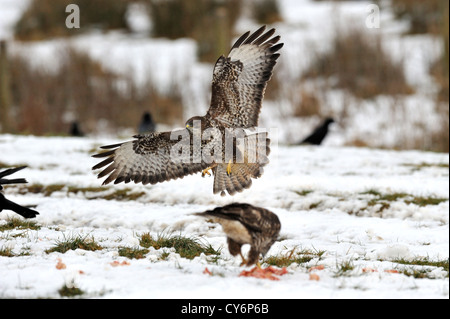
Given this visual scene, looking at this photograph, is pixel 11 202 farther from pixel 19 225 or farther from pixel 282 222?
pixel 282 222

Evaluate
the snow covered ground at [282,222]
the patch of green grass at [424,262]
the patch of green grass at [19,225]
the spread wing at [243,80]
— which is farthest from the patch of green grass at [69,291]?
the patch of green grass at [424,262]

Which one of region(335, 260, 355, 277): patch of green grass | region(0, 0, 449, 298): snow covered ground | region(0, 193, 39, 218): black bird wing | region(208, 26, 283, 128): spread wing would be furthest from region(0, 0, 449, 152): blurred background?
region(335, 260, 355, 277): patch of green grass

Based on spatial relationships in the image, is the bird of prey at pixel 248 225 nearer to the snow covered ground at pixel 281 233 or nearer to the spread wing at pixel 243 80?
the snow covered ground at pixel 281 233

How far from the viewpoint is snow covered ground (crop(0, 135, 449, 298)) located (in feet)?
12.4

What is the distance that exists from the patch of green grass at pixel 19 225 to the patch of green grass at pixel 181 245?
1.13 metres

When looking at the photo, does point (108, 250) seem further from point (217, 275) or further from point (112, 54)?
point (112, 54)

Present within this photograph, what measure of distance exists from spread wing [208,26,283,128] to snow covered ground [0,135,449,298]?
1108mm

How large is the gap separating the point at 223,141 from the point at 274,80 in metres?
11.1

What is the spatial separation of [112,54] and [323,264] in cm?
1496

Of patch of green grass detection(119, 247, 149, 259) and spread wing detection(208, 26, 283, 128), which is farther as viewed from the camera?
spread wing detection(208, 26, 283, 128)

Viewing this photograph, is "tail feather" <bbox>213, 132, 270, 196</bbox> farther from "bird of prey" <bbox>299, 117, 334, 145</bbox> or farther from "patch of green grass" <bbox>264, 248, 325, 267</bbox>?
"bird of prey" <bbox>299, 117, 334, 145</bbox>

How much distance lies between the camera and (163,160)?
5645 millimetres

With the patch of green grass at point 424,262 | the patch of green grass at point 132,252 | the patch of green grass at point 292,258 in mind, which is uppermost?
the patch of green grass at point 132,252

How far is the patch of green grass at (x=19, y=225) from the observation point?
5488 millimetres
